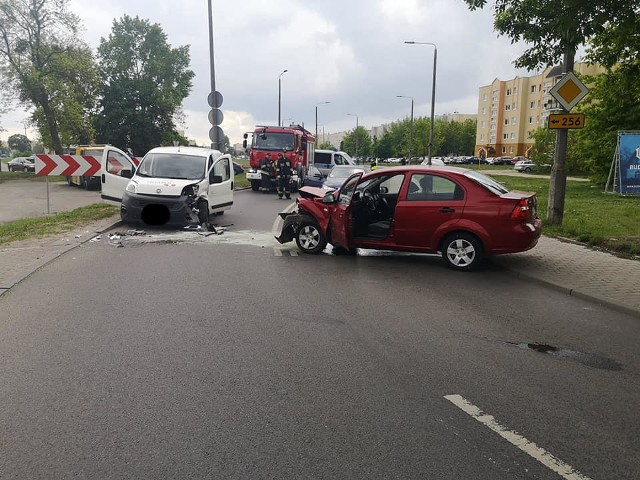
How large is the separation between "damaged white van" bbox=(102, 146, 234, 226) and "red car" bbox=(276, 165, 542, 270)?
11.7 feet

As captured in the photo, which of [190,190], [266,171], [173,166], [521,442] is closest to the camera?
[521,442]

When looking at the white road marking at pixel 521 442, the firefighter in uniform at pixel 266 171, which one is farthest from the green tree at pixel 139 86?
the white road marking at pixel 521 442

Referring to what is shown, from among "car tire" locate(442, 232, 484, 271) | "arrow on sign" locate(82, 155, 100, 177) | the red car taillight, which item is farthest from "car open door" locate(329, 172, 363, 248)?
"arrow on sign" locate(82, 155, 100, 177)

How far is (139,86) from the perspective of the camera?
51.4 meters

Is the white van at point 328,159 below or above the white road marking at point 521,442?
above

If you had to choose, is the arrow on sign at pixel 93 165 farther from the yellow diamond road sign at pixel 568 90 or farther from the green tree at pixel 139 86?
the green tree at pixel 139 86

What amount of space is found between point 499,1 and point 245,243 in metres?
6.23

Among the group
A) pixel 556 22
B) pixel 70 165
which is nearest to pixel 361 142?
pixel 70 165

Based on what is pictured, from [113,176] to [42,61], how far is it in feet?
85.5

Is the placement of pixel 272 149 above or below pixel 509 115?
below

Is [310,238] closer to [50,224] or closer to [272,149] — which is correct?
[50,224]

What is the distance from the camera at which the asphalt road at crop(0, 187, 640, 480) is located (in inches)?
122

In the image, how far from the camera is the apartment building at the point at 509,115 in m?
99.3

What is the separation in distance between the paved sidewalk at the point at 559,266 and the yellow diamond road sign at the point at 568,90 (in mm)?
2792
